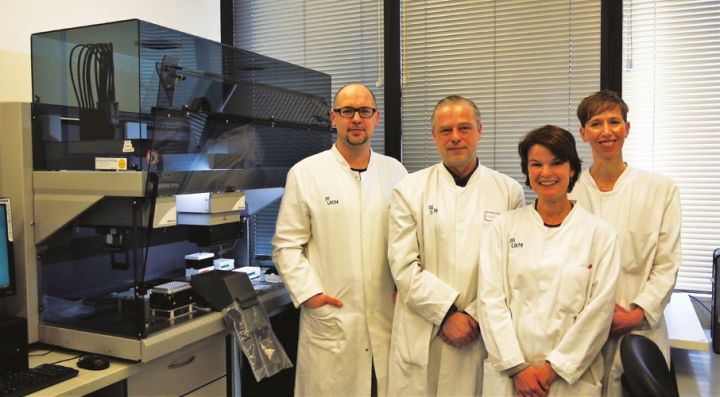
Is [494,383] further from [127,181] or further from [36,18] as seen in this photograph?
[36,18]

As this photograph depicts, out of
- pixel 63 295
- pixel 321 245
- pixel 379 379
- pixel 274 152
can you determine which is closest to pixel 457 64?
pixel 274 152

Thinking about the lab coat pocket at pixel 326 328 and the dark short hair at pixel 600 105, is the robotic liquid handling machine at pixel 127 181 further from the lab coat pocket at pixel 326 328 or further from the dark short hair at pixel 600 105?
the dark short hair at pixel 600 105

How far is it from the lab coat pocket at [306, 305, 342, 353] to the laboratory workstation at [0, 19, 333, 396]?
16cm

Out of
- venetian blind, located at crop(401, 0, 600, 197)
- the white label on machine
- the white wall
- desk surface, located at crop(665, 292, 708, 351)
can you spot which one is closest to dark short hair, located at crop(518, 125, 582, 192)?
desk surface, located at crop(665, 292, 708, 351)

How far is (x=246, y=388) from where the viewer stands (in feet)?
7.61

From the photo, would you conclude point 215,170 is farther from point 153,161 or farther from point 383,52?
point 383,52

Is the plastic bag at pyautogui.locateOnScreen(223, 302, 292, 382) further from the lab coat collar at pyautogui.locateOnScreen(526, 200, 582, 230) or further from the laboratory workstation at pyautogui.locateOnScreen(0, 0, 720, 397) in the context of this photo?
the lab coat collar at pyautogui.locateOnScreen(526, 200, 582, 230)

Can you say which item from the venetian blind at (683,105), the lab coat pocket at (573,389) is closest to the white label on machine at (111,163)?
the lab coat pocket at (573,389)

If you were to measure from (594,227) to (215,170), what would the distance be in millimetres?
1367

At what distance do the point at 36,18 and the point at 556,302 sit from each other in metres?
2.23

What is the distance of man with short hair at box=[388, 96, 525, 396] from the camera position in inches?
73.9

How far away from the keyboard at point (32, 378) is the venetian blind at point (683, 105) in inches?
98.9

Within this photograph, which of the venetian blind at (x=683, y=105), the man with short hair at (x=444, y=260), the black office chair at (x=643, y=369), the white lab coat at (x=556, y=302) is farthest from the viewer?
the venetian blind at (x=683, y=105)

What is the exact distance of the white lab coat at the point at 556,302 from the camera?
160 centimetres
